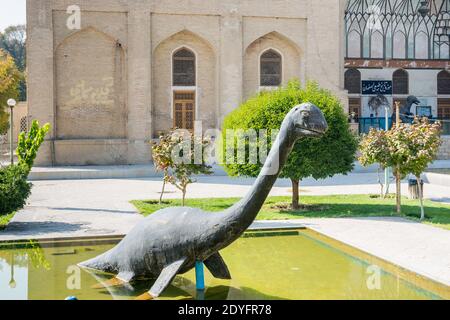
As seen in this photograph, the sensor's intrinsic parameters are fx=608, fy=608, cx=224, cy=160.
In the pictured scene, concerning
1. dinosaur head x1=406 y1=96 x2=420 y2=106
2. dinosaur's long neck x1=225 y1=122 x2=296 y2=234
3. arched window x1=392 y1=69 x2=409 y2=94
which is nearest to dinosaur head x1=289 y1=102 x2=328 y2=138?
dinosaur's long neck x1=225 y1=122 x2=296 y2=234

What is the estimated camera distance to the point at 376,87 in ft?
106

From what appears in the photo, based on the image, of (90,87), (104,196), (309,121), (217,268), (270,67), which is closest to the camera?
(309,121)

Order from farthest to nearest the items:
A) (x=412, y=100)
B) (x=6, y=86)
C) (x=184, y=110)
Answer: (x=412, y=100) → (x=6, y=86) → (x=184, y=110)

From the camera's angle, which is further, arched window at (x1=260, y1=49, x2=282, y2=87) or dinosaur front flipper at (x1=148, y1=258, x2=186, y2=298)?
arched window at (x1=260, y1=49, x2=282, y2=87)

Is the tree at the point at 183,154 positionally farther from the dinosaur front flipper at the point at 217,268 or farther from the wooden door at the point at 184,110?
the wooden door at the point at 184,110

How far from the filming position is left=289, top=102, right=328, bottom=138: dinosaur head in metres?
5.26

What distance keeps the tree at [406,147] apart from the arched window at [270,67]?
37.7 feet

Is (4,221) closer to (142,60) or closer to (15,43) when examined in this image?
(142,60)

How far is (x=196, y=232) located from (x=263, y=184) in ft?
2.76

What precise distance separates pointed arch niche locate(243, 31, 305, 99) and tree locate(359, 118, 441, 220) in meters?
11.4

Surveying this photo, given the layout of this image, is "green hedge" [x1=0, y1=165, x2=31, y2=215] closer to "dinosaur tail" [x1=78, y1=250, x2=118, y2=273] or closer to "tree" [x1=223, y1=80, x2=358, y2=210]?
"dinosaur tail" [x1=78, y1=250, x2=118, y2=273]

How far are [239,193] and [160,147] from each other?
11.9ft

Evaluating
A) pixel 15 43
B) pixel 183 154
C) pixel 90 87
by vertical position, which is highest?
pixel 15 43

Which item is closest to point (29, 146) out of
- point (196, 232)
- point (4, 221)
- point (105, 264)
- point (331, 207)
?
point (4, 221)
